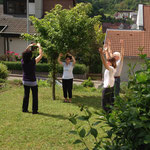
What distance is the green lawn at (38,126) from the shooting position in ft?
16.6

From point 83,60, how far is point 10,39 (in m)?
9.13

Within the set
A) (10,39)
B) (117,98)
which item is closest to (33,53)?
(117,98)

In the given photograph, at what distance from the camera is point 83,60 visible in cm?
2584

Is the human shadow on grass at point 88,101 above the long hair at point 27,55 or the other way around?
the other way around

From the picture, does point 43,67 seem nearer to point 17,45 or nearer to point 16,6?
point 17,45

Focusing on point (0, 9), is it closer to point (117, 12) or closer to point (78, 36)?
point (78, 36)

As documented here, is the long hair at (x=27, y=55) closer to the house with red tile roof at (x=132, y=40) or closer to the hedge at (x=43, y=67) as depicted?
the house with red tile roof at (x=132, y=40)

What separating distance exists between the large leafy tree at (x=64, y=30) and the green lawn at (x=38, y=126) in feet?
7.08

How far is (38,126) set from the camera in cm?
613

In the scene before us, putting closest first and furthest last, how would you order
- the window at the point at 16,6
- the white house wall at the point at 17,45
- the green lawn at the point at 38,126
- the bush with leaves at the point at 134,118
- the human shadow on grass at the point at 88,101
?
the bush with leaves at the point at 134,118
the green lawn at the point at 38,126
the human shadow on grass at the point at 88,101
the white house wall at the point at 17,45
the window at the point at 16,6

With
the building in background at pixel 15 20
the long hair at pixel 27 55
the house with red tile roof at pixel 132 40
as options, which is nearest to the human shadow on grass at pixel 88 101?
the long hair at pixel 27 55

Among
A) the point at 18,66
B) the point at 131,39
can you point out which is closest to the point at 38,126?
the point at 18,66

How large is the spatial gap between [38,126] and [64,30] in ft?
13.4

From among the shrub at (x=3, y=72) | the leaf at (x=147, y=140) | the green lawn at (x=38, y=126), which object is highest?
the leaf at (x=147, y=140)
